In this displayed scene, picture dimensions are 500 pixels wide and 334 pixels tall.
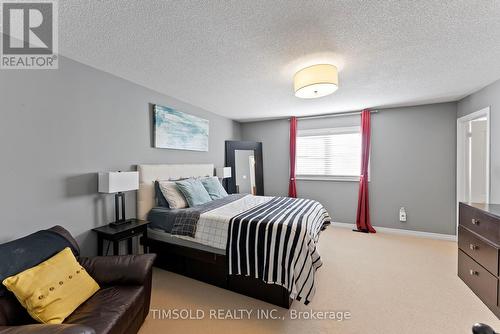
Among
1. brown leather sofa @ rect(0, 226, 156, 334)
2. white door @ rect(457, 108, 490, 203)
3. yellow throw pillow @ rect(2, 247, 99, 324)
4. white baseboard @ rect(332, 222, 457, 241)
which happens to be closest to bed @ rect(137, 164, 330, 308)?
brown leather sofa @ rect(0, 226, 156, 334)

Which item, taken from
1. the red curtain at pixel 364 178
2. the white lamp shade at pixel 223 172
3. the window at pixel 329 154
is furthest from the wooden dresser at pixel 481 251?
the white lamp shade at pixel 223 172

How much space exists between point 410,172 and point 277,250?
3457 mm

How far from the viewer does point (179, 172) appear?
10.8 feet

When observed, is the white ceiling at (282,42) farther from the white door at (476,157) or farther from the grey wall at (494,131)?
the white door at (476,157)

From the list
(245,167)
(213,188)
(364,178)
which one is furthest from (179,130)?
(364,178)

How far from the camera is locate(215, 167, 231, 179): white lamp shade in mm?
4384

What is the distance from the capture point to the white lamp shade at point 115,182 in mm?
2129

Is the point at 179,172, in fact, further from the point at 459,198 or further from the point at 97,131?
the point at 459,198

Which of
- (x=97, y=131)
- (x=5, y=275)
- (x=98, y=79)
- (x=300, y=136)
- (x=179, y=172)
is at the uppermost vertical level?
(x=98, y=79)

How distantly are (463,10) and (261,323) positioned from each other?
9.41 feet

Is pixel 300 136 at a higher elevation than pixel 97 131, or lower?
higher

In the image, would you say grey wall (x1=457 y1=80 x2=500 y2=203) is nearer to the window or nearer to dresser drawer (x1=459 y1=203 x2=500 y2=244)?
dresser drawer (x1=459 y1=203 x2=500 y2=244)

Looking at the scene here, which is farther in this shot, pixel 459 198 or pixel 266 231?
pixel 459 198

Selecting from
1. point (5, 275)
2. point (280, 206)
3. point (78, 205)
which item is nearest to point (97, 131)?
point (78, 205)
